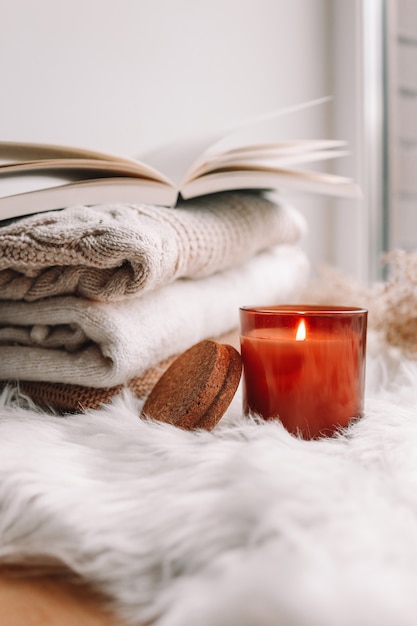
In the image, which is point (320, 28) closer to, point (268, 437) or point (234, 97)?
point (234, 97)

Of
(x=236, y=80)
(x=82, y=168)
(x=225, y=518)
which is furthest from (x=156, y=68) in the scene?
(x=225, y=518)

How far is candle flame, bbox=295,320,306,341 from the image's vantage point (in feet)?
1.52

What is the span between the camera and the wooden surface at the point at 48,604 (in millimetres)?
307

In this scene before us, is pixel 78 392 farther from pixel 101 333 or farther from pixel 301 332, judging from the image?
pixel 301 332

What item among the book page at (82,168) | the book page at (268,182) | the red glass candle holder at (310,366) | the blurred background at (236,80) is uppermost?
the blurred background at (236,80)

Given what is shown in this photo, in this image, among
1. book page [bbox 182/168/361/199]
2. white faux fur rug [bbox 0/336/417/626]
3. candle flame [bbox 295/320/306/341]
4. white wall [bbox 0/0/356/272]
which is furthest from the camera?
white wall [bbox 0/0/356/272]

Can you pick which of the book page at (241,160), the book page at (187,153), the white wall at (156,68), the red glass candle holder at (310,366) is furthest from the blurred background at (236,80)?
the red glass candle holder at (310,366)

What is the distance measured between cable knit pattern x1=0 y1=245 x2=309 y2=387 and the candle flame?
141 mm

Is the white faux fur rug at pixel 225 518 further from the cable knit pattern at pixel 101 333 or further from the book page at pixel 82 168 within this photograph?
the book page at pixel 82 168

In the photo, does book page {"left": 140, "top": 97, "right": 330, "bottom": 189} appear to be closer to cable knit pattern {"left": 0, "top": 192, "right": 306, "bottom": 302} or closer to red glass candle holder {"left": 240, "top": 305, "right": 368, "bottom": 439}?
cable knit pattern {"left": 0, "top": 192, "right": 306, "bottom": 302}

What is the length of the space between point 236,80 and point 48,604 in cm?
98

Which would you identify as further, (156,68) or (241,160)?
(156,68)

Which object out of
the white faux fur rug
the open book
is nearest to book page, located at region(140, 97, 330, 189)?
the open book

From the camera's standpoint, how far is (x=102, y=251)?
48 cm
